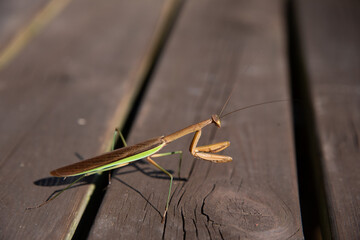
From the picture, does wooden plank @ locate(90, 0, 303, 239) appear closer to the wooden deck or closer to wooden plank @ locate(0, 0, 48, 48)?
the wooden deck

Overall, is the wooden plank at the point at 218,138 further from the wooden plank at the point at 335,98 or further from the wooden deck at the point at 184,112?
the wooden plank at the point at 335,98

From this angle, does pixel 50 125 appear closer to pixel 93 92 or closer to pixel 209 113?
pixel 93 92

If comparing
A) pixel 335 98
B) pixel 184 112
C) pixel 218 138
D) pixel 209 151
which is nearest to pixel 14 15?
pixel 184 112

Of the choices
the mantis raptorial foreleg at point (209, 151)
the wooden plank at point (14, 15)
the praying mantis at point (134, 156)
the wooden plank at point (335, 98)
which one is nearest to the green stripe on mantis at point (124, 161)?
the praying mantis at point (134, 156)

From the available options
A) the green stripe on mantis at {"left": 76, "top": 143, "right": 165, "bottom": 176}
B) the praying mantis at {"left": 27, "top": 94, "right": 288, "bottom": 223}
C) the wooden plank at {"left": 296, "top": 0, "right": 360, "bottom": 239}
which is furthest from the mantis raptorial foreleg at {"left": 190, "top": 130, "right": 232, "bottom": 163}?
the wooden plank at {"left": 296, "top": 0, "right": 360, "bottom": 239}

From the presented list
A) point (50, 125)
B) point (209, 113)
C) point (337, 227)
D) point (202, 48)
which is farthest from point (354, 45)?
point (50, 125)
